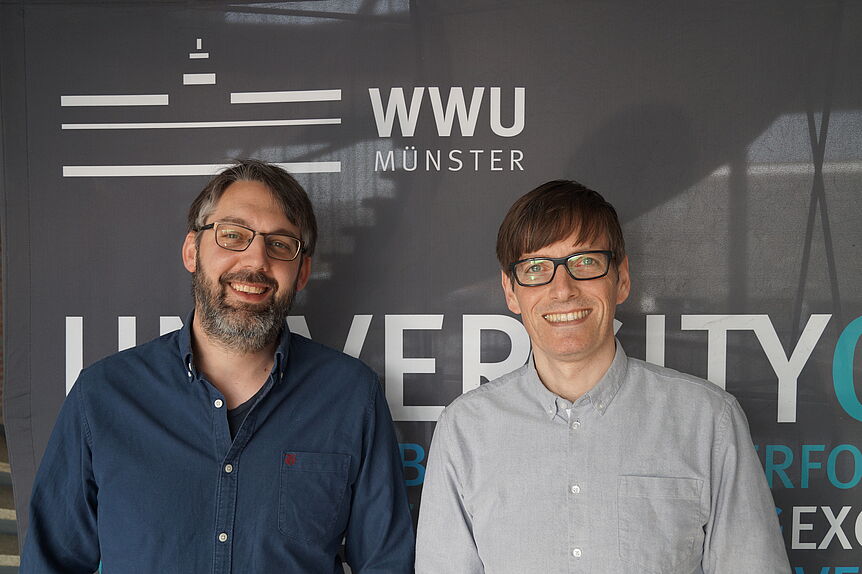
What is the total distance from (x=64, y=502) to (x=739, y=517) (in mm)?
1633

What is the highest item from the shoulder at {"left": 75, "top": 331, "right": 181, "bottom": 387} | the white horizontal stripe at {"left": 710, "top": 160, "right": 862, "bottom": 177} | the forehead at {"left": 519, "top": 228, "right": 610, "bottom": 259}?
the white horizontal stripe at {"left": 710, "top": 160, "right": 862, "bottom": 177}

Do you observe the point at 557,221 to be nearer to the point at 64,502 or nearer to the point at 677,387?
the point at 677,387

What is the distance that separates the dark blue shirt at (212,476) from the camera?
1690 millimetres

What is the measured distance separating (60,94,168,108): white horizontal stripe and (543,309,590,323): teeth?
1440 millimetres

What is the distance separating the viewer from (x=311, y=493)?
1.77m

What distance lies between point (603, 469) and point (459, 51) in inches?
52.5

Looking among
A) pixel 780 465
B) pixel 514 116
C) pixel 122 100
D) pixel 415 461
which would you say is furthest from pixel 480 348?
pixel 122 100

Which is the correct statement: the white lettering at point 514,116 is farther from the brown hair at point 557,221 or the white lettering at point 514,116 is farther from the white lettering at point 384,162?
the brown hair at point 557,221

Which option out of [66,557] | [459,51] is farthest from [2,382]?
[459,51]

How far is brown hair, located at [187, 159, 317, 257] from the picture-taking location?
1889 millimetres

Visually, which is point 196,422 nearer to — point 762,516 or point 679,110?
point 762,516

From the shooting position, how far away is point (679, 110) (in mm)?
2184

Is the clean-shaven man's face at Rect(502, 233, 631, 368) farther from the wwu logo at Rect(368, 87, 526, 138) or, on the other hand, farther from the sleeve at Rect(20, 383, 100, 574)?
the sleeve at Rect(20, 383, 100, 574)

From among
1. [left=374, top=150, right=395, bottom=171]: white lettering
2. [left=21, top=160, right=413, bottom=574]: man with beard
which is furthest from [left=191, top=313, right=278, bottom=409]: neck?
[left=374, top=150, right=395, bottom=171]: white lettering
